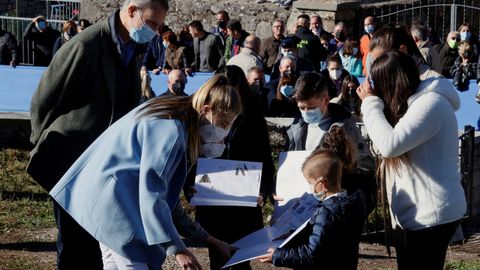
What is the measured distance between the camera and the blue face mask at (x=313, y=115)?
6078 millimetres

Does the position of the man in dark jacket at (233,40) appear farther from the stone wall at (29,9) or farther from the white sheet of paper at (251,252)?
the white sheet of paper at (251,252)

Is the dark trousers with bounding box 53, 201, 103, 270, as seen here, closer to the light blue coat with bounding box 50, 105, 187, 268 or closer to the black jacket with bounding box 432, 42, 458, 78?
the light blue coat with bounding box 50, 105, 187, 268

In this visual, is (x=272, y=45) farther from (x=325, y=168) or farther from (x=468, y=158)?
(x=325, y=168)

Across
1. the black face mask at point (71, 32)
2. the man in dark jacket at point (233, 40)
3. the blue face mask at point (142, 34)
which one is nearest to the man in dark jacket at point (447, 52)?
the man in dark jacket at point (233, 40)

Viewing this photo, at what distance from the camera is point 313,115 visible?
6090mm

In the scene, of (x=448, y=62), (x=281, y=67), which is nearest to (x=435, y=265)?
(x=281, y=67)

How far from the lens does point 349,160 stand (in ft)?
18.8

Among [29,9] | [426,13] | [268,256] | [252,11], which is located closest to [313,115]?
[268,256]

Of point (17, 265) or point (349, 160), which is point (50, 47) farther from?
point (349, 160)

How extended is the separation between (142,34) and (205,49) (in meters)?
10.9

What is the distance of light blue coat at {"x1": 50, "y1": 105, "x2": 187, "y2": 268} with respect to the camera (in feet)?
15.5

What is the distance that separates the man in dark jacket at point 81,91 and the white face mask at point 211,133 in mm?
868

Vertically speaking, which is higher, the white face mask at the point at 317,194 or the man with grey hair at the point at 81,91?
the man with grey hair at the point at 81,91

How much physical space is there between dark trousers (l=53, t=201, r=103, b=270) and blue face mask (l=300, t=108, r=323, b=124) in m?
1.34
